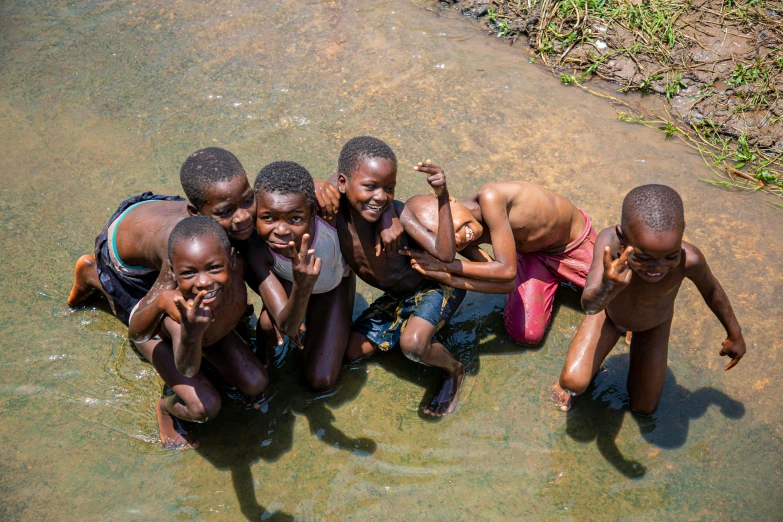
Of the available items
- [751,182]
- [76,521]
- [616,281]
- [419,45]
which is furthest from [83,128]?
[751,182]

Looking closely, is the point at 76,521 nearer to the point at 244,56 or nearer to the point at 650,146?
the point at 244,56

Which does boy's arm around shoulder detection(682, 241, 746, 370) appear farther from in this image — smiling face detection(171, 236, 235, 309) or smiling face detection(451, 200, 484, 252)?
smiling face detection(171, 236, 235, 309)

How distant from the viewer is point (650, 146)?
4.79 metres

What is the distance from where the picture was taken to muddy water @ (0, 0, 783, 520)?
306 centimetres

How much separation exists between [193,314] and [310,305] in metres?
1.19

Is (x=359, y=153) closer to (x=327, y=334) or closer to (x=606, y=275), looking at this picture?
(x=327, y=334)

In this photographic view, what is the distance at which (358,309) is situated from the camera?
4.00 m

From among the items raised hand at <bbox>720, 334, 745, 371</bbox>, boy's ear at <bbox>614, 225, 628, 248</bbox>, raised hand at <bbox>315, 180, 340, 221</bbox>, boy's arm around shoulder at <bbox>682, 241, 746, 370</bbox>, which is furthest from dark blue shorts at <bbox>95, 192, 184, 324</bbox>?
raised hand at <bbox>720, 334, 745, 371</bbox>

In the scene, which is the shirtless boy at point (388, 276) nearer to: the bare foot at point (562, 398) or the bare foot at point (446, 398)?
the bare foot at point (446, 398)

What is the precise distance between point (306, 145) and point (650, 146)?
93.0 inches

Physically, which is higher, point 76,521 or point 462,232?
point 462,232

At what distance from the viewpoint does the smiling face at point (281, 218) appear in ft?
9.93

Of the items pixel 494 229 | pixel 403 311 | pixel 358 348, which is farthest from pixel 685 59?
pixel 358 348

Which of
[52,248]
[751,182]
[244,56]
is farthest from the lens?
[244,56]
